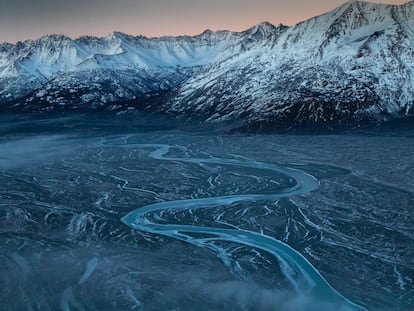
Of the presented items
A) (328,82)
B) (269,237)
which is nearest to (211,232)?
(269,237)

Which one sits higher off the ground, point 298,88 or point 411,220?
point 298,88

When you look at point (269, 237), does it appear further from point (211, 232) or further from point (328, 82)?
point (328, 82)

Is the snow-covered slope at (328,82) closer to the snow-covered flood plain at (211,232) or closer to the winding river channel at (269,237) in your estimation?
the snow-covered flood plain at (211,232)

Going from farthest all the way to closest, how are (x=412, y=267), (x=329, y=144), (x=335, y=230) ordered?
(x=329, y=144)
(x=335, y=230)
(x=412, y=267)

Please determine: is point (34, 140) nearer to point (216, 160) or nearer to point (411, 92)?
point (216, 160)

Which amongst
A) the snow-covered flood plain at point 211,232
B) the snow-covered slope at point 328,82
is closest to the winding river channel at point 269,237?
the snow-covered flood plain at point 211,232

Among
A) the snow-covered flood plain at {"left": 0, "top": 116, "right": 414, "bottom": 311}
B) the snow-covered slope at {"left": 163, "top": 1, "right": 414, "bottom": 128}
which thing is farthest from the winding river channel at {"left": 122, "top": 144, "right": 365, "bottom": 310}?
the snow-covered slope at {"left": 163, "top": 1, "right": 414, "bottom": 128}

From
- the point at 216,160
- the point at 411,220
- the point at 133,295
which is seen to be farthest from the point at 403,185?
the point at 133,295

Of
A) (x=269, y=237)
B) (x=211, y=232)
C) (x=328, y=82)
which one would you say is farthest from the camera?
(x=328, y=82)
